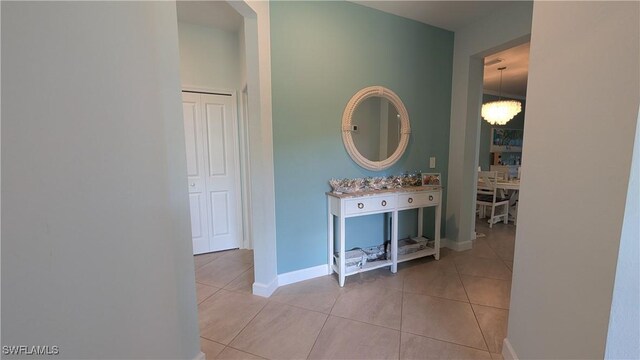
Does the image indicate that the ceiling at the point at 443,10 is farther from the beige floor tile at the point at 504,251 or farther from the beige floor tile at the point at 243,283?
the beige floor tile at the point at 243,283

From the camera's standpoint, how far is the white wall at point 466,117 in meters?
2.57

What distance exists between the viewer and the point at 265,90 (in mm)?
1943

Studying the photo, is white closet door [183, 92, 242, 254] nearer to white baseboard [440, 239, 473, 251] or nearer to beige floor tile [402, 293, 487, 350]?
beige floor tile [402, 293, 487, 350]

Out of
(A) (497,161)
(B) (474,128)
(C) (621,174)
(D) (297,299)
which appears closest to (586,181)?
(C) (621,174)

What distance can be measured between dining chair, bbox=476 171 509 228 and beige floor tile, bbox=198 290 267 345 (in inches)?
159

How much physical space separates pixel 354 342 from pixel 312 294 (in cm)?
62

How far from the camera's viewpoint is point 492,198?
13.7 feet

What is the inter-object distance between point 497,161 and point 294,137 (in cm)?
585

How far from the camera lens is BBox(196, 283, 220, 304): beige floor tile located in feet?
6.77

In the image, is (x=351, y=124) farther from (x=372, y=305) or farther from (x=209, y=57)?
(x=209, y=57)

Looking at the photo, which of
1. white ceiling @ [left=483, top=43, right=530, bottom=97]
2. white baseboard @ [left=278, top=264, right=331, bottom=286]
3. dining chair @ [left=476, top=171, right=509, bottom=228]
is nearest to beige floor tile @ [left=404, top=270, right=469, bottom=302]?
white baseboard @ [left=278, top=264, right=331, bottom=286]

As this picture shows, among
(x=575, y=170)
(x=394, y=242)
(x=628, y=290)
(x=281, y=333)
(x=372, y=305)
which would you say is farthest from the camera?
(x=394, y=242)

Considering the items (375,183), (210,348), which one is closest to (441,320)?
(375,183)

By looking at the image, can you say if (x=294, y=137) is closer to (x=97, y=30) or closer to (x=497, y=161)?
(x=97, y=30)
